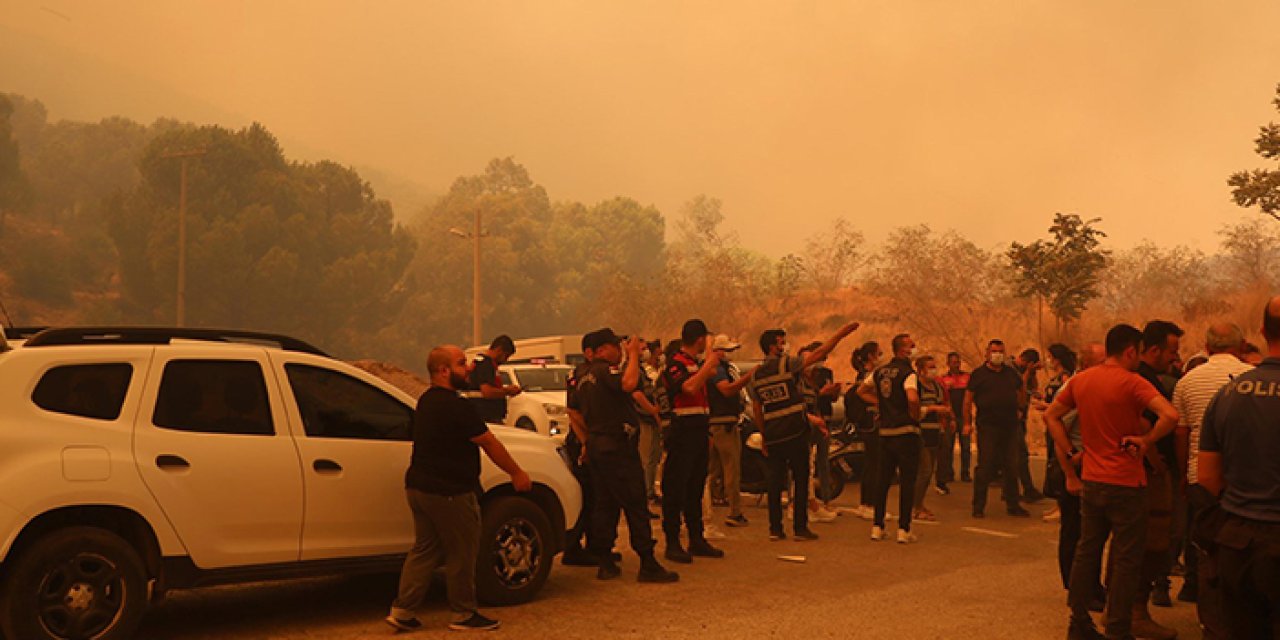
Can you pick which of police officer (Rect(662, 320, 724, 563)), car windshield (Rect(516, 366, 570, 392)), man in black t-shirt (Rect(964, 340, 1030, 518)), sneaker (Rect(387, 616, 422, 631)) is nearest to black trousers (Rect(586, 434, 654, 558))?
police officer (Rect(662, 320, 724, 563))

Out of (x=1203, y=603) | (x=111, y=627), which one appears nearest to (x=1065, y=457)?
(x=1203, y=603)

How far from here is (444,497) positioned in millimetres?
7883

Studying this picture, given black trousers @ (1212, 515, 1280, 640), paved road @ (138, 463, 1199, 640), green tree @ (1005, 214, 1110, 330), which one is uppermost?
green tree @ (1005, 214, 1110, 330)

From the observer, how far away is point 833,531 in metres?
13.1

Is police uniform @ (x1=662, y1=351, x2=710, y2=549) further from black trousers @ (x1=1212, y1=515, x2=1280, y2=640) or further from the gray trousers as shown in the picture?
black trousers @ (x1=1212, y1=515, x2=1280, y2=640)

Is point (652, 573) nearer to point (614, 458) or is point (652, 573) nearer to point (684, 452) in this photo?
point (614, 458)

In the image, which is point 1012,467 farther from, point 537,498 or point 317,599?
point 317,599

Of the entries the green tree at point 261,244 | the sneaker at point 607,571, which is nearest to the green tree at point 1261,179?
the sneaker at point 607,571

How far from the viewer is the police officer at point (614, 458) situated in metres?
9.74

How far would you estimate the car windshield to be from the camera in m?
22.0

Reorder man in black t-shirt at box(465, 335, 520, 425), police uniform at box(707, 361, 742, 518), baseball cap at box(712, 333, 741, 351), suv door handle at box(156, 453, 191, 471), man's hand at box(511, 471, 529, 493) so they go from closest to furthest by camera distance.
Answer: suv door handle at box(156, 453, 191, 471) < man's hand at box(511, 471, 529, 493) < baseball cap at box(712, 333, 741, 351) < man in black t-shirt at box(465, 335, 520, 425) < police uniform at box(707, 361, 742, 518)

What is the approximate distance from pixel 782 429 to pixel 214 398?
5.98 meters

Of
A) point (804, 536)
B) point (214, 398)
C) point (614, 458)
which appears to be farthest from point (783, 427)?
point (214, 398)

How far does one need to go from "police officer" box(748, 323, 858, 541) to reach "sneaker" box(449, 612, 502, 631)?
15.5 ft
